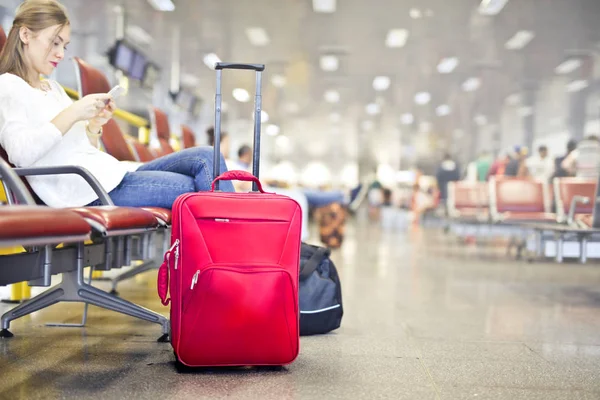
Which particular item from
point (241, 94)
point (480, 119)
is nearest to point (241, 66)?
point (241, 94)

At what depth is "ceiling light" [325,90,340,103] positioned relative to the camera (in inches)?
639

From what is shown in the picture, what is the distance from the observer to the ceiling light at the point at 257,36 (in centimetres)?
1036

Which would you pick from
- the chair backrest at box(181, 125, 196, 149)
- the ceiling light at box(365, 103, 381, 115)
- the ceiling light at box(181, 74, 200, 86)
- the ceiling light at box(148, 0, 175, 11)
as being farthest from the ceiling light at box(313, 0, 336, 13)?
the ceiling light at box(365, 103, 381, 115)

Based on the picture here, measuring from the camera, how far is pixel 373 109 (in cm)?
1881

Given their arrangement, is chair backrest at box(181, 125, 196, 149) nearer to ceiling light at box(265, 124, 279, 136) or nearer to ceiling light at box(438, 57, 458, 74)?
ceiling light at box(438, 57, 458, 74)

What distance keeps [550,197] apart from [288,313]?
19.6ft

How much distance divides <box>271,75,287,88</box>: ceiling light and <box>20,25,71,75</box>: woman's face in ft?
40.2

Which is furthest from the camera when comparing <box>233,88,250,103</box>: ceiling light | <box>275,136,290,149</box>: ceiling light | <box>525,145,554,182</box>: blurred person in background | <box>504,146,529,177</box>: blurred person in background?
<box>275,136,290,149</box>: ceiling light

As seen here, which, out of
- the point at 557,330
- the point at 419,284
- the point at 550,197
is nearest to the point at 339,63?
the point at 550,197

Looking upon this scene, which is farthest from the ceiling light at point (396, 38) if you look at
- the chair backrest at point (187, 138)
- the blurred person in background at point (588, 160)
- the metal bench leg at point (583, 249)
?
the metal bench leg at point (583, 249)

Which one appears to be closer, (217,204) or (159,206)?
(217,204)

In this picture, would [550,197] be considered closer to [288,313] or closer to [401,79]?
[288,313]

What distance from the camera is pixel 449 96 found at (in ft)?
53.8

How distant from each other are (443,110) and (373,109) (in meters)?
2.09
